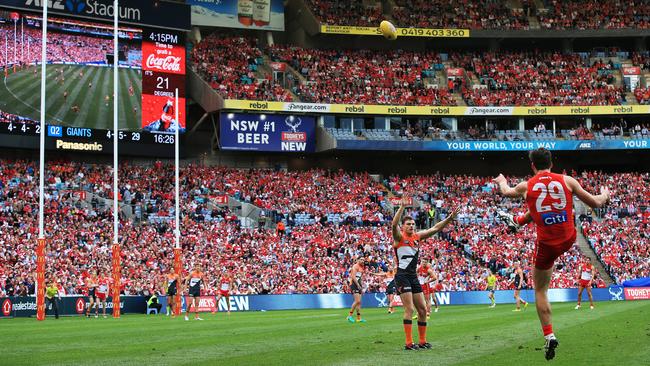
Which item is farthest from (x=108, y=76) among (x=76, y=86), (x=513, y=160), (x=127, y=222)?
(x=513, y=160)

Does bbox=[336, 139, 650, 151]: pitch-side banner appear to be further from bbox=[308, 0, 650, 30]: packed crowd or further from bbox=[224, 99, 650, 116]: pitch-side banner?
bbox=[308, 0, 650, 30]: packed crowd

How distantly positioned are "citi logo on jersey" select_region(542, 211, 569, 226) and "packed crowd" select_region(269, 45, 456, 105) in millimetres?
54474

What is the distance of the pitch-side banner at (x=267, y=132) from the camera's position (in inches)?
2462

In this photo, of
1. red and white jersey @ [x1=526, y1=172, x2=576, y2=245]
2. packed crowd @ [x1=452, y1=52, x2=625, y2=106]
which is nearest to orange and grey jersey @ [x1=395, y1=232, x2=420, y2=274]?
red and white jersey @ [x1=526, y1=172, x2=576, y2=245]

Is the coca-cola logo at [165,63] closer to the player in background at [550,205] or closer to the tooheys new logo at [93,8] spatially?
the tooheys new logo at [93,8]

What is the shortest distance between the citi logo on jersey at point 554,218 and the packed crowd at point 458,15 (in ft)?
202

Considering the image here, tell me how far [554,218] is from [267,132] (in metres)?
53.1

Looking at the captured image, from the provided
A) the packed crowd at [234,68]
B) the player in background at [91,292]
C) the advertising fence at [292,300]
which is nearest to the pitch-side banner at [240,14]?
the packed crowd at [234,68]

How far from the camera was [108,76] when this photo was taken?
5731 centimetres

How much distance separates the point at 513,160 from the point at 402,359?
60684 mm

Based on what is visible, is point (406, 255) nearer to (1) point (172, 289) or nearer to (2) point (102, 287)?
(1) point (172, 289)

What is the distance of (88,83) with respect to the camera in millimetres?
56500

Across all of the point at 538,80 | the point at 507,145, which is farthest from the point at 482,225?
the point at 538,80

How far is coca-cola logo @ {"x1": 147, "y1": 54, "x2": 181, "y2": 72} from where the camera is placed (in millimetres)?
58375
